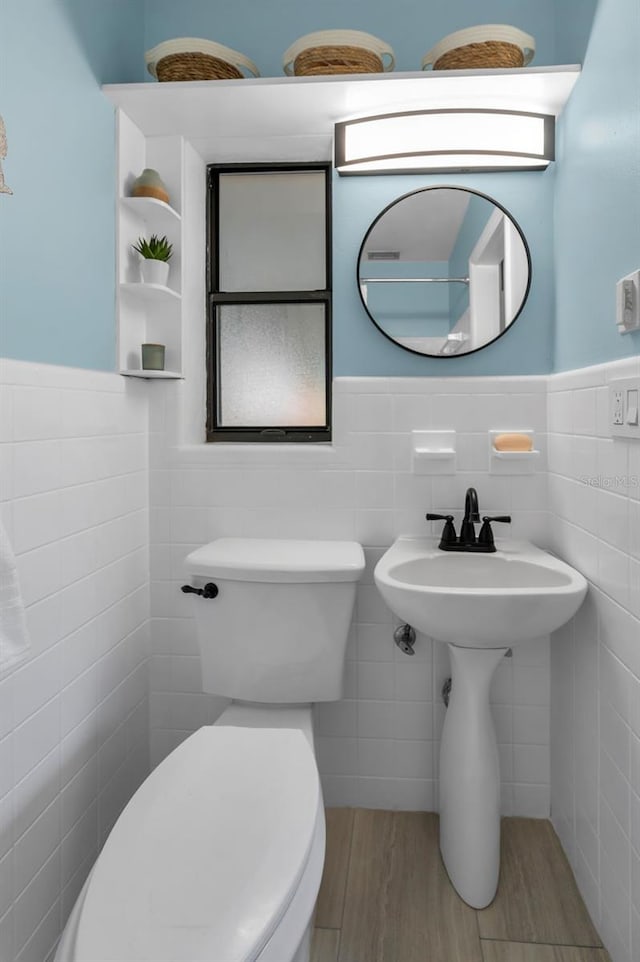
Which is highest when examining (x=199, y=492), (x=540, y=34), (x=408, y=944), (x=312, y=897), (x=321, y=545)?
(x=540, y=34)

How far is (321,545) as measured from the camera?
1989 mm

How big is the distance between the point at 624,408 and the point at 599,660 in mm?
594

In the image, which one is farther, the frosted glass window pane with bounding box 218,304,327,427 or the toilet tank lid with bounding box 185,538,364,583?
the frosted glass window pane with bounding box 218,304,327,427

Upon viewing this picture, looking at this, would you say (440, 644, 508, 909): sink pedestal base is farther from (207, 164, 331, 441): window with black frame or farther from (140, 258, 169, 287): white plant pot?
(140, 258, 169, 287): white plant pot

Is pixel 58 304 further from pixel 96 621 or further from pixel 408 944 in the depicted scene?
pixel 408 944

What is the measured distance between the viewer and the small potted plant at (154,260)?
193 centimetres

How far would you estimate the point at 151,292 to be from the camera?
1.93 metres

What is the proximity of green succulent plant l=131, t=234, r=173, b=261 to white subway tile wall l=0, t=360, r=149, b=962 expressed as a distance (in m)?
0.36

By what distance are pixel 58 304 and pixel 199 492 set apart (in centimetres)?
74

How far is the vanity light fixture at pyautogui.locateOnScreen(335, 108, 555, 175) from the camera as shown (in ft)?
6.30

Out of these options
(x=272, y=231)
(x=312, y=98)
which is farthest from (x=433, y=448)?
(x=312, y=98)

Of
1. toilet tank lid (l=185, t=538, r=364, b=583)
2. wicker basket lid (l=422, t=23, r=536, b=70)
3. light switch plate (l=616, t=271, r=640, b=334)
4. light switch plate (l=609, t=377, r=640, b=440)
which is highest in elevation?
wicker basket lid (l=422, t=23, r=536, b=70)

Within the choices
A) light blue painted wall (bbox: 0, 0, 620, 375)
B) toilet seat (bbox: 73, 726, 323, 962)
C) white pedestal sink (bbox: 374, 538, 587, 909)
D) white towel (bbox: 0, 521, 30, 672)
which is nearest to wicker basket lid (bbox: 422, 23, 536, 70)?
light blue painted wall (bbox: 0, 0, 620, 375)

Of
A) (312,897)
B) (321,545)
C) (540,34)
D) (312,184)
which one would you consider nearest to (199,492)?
(321,545)
